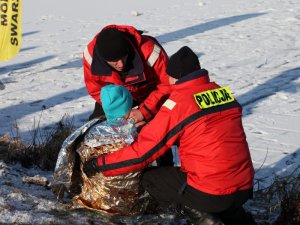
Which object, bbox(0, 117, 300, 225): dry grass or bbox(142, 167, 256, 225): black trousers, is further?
bbox(0, 117, 300, 225): dry grass

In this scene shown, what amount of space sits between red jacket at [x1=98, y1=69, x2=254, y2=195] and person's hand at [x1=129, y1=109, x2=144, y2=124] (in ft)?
1.72

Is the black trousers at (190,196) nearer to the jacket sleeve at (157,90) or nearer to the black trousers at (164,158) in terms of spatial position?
the black trousers at (164,158)

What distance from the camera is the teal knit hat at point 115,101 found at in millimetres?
3611

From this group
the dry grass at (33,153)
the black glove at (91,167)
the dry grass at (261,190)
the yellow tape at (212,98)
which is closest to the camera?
the yellow tape at (212,98)

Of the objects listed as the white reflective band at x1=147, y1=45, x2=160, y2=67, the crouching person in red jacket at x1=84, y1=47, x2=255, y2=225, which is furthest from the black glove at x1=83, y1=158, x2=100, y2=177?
the white reflective band at x1=147, y1=45, x2=160, y2=67

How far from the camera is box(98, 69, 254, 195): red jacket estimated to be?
317 cm

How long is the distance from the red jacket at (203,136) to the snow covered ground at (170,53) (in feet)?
2.88

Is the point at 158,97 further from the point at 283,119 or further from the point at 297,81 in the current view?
the point at 297,81

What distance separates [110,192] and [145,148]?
52cm

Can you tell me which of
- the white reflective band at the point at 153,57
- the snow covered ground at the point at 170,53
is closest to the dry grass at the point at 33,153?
the snow covered ground at the point at 170,53

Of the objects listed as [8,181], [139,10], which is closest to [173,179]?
[8,181]

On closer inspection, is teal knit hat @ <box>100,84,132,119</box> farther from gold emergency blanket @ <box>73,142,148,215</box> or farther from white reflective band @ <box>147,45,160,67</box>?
white reflective band @ <box>147,45,160,67</box>

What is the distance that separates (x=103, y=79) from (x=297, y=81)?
490cm

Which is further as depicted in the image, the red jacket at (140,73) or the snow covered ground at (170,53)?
the snow covered ground at (170,53)
